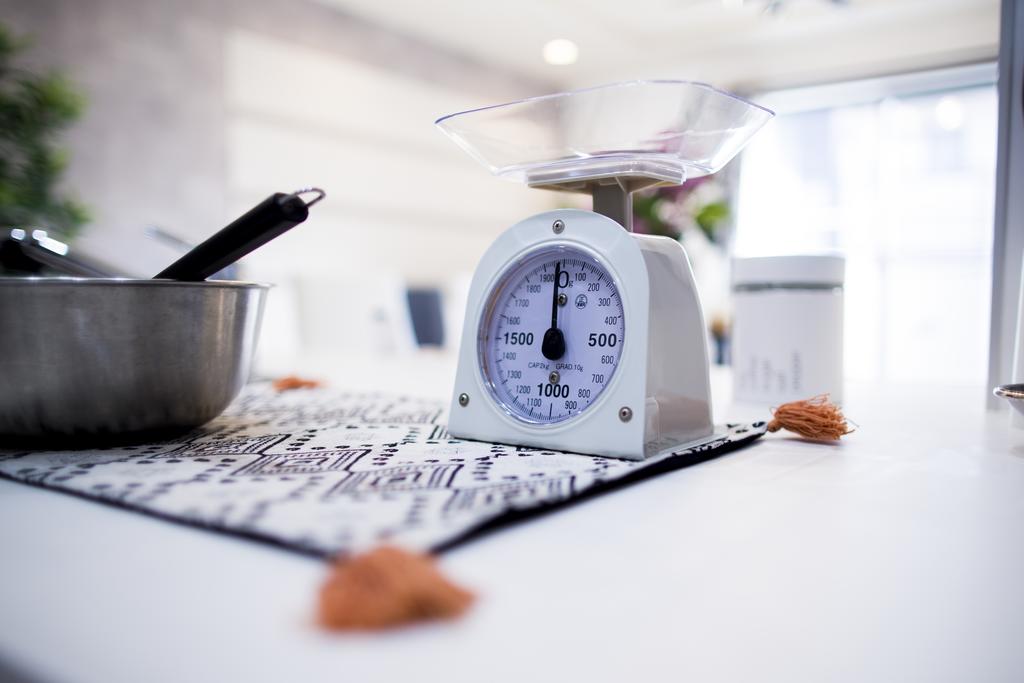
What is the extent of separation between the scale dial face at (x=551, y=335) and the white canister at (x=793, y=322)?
36cm

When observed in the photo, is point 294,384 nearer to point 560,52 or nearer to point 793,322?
point 793,322

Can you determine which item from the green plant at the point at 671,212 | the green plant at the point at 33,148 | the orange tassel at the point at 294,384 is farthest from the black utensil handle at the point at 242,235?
the green plant at the point at 671,212

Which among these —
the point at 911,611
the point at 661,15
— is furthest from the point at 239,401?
the point at 661,15

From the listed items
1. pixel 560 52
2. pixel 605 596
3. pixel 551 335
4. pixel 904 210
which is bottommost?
pixel 605 596

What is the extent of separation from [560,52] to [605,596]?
487cm

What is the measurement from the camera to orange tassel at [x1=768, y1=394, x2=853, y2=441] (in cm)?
68

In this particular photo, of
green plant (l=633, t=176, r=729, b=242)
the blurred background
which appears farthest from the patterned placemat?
green plant (l=633, t=176, r=729, b=242)

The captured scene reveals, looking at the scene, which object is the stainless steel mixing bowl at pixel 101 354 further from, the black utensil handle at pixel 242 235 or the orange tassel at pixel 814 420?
the orange tassel at pixel 814 420

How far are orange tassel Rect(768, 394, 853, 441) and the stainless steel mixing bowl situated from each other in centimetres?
52

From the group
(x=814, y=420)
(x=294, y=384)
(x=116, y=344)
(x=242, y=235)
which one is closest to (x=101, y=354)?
(x=116, y=344)

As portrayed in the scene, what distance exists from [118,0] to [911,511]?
3422mm

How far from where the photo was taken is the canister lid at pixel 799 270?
86cm

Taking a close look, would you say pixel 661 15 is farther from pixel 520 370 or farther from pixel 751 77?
pixel 520 370

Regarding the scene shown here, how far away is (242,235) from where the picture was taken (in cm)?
58
